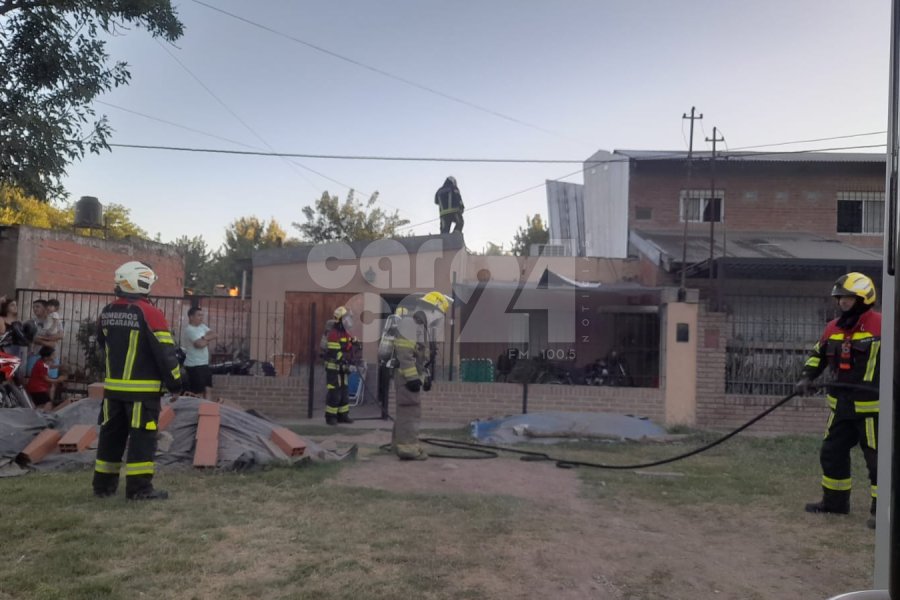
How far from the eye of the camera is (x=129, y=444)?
17.6 ft

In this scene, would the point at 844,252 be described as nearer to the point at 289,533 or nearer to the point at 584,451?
the point at 584,451

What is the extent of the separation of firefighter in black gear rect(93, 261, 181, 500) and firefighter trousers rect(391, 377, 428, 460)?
275 cm

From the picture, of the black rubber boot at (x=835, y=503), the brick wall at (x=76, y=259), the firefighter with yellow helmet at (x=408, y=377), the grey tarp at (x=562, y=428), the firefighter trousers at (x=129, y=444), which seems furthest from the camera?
the brick wall at (x=76, y=259)

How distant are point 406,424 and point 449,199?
937 centimetres

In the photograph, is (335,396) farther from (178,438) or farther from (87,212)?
(87,212)

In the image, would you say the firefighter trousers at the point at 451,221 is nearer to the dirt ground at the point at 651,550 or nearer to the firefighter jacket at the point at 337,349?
the firefighter jacket at the point at 337,349

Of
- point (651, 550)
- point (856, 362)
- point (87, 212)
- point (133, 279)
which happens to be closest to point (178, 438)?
point (133, 279)

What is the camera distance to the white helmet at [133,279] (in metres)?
5.50

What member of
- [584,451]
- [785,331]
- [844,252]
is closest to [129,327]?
[584,451]

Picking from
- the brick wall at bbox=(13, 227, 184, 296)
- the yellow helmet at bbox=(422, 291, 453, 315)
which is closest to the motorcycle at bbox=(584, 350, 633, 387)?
the yellow helmet at bbox=(422, 291, 453, 315)

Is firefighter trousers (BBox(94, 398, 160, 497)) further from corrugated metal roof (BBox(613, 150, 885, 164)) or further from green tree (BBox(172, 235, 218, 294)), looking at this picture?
green tree (BBox(172, 235, 218, 294))

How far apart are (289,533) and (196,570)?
2.82ft

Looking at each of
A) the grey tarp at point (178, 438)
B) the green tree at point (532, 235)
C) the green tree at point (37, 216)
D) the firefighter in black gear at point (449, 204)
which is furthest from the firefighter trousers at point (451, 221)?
the green tree at point (532, 235)

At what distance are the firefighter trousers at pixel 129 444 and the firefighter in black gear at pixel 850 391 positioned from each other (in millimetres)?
5376
